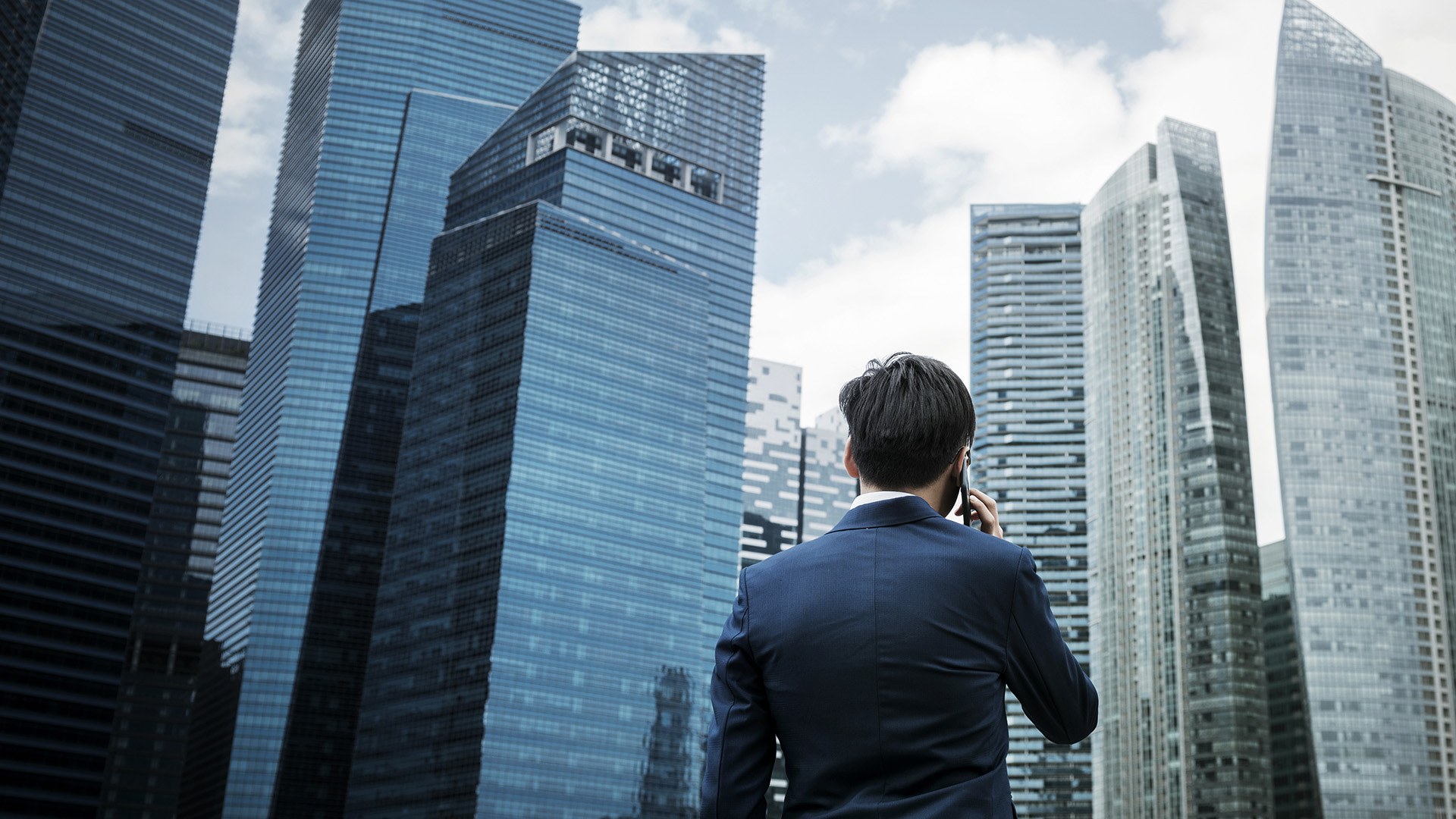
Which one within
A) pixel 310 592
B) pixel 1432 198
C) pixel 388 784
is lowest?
pixel 388 784

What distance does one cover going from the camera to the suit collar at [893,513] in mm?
2854

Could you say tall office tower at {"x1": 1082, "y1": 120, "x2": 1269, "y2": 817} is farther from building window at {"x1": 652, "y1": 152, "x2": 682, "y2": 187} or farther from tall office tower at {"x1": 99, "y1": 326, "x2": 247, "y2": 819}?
tall office tower at {"x1": 99, "y1": 326, "x2": 247, "y2": 819}

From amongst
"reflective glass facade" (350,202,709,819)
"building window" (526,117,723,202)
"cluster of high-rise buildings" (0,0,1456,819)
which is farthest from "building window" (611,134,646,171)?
"reflective glass facade" (350,202,709,819)

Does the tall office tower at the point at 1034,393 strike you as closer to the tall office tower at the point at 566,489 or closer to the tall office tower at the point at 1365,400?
the tall office tower at the point at 1365,400

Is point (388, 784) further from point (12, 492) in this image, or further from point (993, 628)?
point (993, 628)

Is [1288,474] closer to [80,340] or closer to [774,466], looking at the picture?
[774,466]

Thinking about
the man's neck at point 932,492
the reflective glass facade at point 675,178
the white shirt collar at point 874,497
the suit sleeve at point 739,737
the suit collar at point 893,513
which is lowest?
the suit sleeve at point 739,737

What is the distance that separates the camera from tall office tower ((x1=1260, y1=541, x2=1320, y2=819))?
399 feet

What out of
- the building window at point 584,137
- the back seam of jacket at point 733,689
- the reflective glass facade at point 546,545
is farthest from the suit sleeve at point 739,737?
the building window at point 584,137

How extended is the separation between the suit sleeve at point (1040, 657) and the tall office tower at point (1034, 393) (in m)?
149

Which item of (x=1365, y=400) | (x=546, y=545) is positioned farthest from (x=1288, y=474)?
(x=546, y=545)

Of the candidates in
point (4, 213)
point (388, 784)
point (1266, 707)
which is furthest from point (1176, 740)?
point (4, 213)

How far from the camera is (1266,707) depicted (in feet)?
398

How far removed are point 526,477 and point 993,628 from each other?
351ft
